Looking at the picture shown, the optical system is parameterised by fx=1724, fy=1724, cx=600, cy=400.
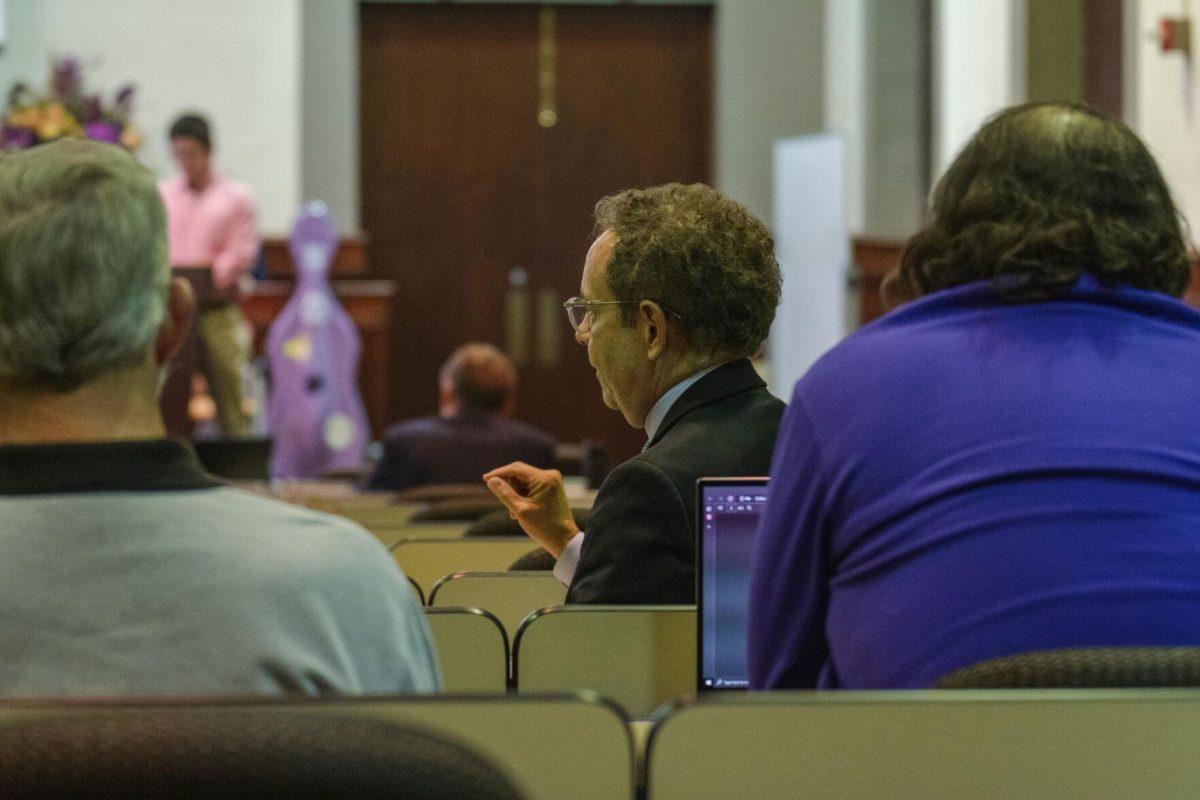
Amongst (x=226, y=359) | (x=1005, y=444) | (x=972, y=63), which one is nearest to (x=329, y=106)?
(x=226, y=359)

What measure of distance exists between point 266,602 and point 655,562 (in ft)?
2.76

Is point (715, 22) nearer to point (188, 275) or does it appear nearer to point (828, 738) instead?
point (188, 275)

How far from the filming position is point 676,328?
91.0 inches

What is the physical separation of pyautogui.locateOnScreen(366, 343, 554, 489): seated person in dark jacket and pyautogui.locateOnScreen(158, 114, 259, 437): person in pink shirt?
89.4 inches

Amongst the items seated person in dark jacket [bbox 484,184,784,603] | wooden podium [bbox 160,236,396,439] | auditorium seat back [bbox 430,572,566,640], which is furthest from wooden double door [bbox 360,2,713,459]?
auditorium seat back [bbox 430,572,566,640]

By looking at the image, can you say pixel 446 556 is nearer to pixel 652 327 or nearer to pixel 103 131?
pixel 652 327

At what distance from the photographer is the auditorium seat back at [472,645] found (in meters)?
1.77

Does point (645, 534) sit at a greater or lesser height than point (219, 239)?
lesser

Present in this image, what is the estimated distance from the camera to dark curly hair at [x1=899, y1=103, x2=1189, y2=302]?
1596mm

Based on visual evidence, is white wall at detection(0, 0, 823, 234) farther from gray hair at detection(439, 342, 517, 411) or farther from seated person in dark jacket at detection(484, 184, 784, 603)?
seated person in dark jacket at detection(484, 184, 784, 603)

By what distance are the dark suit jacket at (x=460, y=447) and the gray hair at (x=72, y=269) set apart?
4.27 metres

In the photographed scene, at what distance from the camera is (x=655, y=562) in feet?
6.54

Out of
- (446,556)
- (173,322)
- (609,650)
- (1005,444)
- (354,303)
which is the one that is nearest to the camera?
(173,322)

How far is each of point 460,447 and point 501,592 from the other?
3.59 metres
